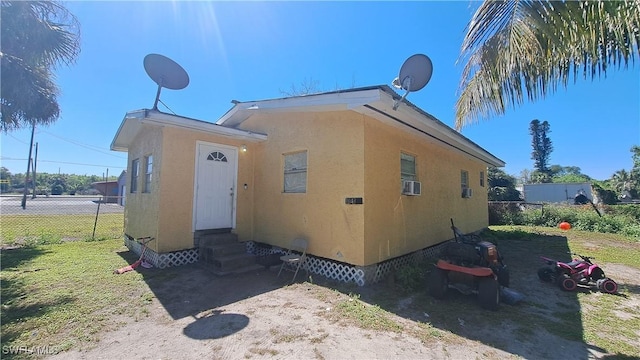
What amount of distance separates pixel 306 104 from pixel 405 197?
313 centimetres

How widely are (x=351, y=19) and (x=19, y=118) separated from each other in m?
10.00

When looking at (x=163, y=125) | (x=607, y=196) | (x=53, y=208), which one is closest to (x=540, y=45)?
(x=163, y=125)

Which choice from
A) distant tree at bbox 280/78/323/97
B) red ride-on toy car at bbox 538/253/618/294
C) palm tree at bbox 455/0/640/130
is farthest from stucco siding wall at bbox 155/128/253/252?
→ distant tree at bbox 280/78/323/97

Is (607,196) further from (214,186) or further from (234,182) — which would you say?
(214,186)

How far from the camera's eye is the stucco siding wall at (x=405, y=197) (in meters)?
5.28

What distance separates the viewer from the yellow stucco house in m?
5.18

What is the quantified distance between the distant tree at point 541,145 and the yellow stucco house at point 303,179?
180 ft

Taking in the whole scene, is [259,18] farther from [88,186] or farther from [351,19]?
[88,186]

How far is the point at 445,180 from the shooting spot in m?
8.47

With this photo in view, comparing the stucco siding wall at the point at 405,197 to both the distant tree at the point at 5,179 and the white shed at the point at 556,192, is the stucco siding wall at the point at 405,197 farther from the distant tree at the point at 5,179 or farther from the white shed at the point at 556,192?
the distant tree at the point at 5,179

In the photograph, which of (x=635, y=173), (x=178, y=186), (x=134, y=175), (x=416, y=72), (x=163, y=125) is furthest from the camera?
(x=635, y=173)

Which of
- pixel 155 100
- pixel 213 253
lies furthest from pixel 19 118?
pixel 213 253

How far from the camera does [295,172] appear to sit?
20.8 feet

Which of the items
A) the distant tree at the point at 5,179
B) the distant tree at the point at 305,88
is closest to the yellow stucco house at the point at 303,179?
the distant tree at the point at 305,88
